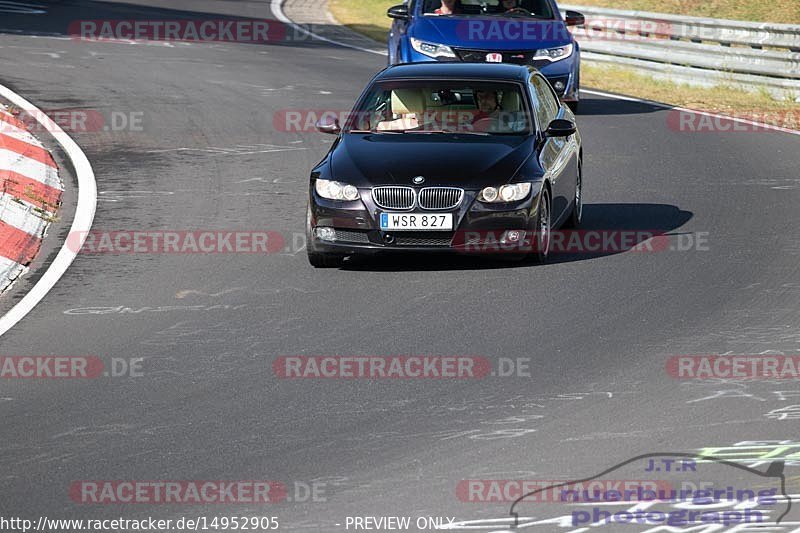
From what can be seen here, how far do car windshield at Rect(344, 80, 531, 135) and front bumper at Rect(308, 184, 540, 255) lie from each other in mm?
1173

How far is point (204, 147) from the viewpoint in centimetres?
1753

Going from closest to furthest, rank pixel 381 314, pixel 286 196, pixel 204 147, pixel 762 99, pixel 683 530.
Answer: pixel 683 530 → pixel 381 314 → pixel 286 196 → pixel 204 147 → pixel 762 99

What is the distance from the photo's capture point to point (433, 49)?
19.5 meters

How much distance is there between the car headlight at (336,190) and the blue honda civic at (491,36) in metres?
7.99

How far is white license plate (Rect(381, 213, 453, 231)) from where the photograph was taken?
1133 cm

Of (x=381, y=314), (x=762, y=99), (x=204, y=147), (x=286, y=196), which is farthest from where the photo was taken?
(x=762, y=99)

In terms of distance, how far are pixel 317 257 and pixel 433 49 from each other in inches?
325

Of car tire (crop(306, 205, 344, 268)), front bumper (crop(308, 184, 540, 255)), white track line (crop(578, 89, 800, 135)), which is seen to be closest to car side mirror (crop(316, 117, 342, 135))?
car tire (crop(306, 205, 344, 268))

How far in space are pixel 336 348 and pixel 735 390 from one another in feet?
7.82

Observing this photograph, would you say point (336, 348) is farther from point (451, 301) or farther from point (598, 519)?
point (598, 519)

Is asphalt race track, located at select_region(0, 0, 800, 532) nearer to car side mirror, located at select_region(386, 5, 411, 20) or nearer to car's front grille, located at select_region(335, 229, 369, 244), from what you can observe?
car's front grille, located at select_region(335, 229, 369, 244)

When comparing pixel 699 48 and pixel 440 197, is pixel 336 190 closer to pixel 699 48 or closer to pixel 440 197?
pixel 440 197

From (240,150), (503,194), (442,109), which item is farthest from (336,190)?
(240,150)

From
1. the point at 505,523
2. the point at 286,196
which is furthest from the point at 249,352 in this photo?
the point at 286,196
